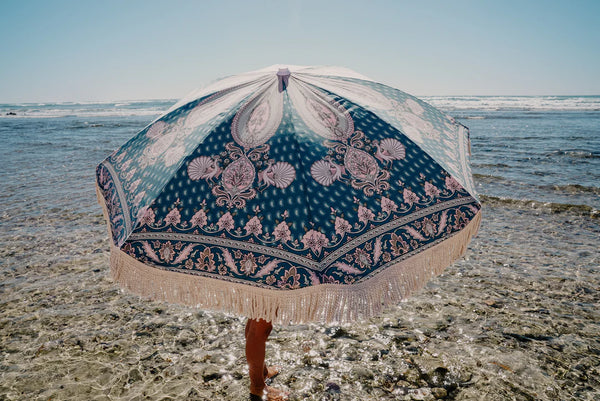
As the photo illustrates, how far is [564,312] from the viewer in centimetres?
354

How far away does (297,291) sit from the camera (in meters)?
1.42

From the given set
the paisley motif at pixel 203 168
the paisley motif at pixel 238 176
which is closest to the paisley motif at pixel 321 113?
the paisley motif at pixel 238 176

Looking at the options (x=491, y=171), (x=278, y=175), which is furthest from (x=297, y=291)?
(x=491, y=171)

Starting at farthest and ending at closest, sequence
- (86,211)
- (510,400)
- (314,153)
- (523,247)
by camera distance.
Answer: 1. (86,211)
2. (523,247)
3. (510,400)
4. (314,153)

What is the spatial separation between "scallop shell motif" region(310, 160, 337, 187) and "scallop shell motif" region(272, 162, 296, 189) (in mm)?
88

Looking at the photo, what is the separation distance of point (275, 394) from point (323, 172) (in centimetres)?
178

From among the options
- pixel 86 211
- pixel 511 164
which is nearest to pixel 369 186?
pixel 86 211

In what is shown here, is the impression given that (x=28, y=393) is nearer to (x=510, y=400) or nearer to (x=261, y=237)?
(x=261, y=237)

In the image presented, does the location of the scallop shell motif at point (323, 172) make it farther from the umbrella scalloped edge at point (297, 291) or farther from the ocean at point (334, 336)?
the ocean at point (334, 336)

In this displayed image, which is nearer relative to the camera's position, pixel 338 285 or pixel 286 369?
pixel 338 285

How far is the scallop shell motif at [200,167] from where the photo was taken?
1634mm

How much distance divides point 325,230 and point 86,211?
21.8 feet

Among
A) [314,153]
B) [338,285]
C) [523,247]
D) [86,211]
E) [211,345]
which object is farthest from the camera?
[86,211]

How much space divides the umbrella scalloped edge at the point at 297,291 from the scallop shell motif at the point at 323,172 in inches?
17.3
